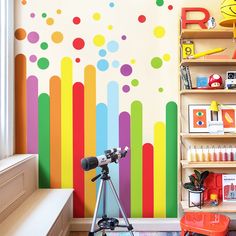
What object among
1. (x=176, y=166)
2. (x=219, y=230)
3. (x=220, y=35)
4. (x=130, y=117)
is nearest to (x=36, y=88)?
(x=130, y=117)

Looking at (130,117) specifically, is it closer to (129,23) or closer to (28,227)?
(129,23)

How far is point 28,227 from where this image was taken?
218cm

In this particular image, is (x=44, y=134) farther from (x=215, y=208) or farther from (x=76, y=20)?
(x=215, y=208)

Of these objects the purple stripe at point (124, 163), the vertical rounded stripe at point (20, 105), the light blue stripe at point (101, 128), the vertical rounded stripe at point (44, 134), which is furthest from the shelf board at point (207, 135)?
the vertical rounded stripe at point (20, 105)

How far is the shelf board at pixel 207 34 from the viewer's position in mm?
2842

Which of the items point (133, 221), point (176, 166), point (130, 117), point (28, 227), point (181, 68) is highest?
point (181, 68)

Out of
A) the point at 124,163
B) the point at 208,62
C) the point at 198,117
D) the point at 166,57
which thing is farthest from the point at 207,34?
the point at 124,163

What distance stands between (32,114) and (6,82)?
415mm

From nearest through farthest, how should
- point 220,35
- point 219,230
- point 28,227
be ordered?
point 28,227 → point 219,230 → point 220,35

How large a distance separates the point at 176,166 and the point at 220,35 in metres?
1.39

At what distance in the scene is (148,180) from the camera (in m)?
3.12

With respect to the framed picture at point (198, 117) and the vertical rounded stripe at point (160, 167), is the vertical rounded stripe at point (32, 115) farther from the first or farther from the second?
the framed picture at point (198, 117)

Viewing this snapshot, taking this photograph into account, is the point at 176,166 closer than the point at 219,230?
No

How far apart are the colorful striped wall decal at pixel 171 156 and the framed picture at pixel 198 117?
152mm
